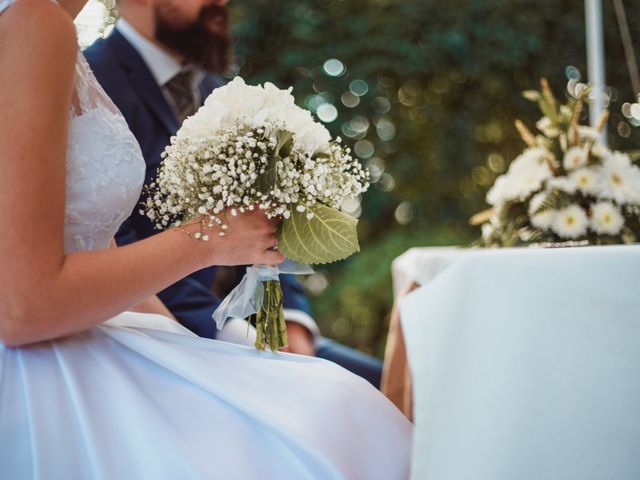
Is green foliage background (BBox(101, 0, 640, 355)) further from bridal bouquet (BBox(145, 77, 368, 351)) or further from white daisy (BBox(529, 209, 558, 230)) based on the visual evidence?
bridal bouquet (BBox(145, 77, 368, 351))

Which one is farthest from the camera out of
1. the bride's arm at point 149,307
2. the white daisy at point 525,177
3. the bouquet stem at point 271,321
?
the white daisy at point 525,177

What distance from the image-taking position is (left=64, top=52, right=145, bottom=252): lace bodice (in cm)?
140

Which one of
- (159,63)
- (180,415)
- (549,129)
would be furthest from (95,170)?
(549,129)

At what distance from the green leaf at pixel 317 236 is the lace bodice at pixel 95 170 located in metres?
0.30

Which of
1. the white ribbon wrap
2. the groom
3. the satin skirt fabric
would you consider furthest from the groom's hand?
the satin skirt fabric

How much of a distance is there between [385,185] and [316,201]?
14.0 ft

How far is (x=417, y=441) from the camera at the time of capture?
1.42 meters

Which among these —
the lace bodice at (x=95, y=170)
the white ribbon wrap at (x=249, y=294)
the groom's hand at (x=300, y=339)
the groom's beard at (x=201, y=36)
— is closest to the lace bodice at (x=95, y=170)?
the lace bodice at (x=95, y=170)

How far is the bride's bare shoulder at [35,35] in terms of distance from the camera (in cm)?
123

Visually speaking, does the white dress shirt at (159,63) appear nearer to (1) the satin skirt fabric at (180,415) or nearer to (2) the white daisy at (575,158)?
(2) the white daisy at (575,158)

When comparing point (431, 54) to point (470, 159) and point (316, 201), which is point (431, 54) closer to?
point (470, 159)

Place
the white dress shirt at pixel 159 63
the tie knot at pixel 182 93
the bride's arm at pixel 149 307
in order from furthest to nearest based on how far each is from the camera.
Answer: the tie knot at pixel 182 93, the white dress shirt at pixel 159 63, the bride's arm at pixel 149 307

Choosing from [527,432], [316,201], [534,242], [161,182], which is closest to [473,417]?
[527,432]

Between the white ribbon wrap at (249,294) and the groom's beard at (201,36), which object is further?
the groom's beard at (201,36)
